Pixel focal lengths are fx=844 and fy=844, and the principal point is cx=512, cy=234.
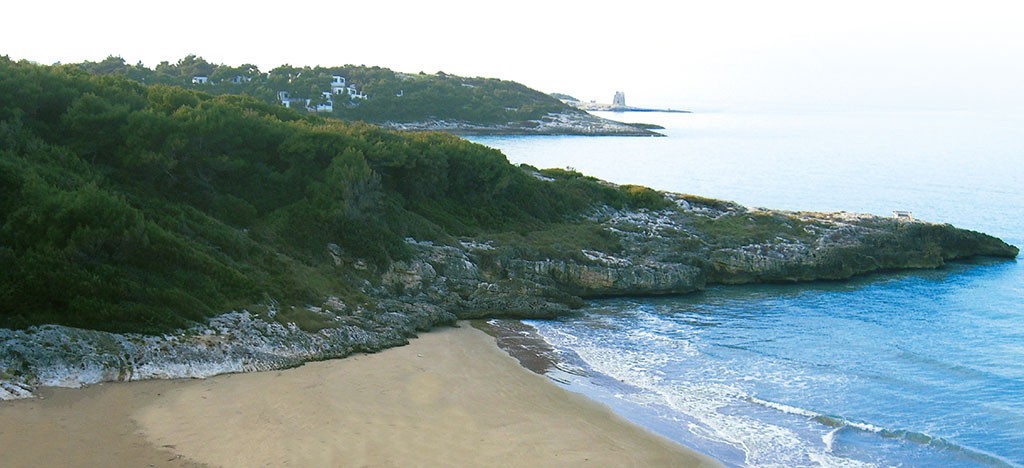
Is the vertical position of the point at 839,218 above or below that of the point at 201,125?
below

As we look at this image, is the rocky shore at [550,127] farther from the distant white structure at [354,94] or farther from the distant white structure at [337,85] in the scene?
the distant white structure at [337,85]

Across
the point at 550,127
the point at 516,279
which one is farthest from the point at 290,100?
the point at 516,279

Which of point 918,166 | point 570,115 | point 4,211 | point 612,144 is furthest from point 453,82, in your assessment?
point 4,211

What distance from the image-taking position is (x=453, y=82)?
133875 millimetres

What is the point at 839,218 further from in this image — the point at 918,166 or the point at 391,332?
the point at 918,166

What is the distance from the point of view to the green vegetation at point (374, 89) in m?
92.2

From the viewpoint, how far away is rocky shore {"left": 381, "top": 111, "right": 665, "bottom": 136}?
110562mm

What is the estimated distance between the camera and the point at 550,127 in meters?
123

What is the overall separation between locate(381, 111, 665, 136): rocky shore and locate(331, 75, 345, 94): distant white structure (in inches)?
372

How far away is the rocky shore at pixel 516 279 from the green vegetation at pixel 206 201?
2.10ft

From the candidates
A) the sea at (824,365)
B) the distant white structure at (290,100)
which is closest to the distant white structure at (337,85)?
the distant white structure at (290,100)

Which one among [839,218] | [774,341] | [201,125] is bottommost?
[774,341]

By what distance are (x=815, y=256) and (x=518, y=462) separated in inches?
924

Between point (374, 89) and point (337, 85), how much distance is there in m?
4.93
